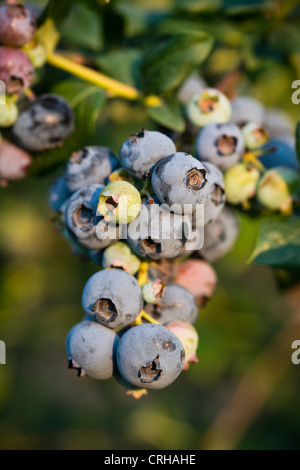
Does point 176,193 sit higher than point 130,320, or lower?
higher

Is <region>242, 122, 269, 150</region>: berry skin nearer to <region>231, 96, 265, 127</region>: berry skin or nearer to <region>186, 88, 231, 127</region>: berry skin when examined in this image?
<region>186, 88, 231, 127</region>: berry skin

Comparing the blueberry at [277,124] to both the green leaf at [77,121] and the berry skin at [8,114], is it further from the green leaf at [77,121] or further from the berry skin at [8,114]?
the berry skin at [8,114]

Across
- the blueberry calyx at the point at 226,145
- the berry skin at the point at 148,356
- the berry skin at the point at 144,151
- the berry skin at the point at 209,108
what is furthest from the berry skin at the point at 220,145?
the berry skin at the point at 148,356

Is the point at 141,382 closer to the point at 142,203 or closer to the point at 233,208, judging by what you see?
the point at 142,203

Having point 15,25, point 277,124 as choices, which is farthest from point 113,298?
point 277,124

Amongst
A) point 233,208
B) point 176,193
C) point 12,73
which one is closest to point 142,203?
point 176,193

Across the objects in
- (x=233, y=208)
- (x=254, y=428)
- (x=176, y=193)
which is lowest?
(x=254, y=428)

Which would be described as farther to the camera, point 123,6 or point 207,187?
point 123,6
